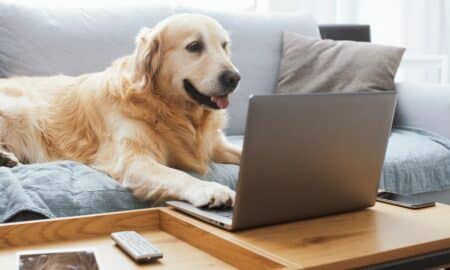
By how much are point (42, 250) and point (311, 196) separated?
0.51 metres

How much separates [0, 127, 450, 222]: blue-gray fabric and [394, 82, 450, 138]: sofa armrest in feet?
1.21

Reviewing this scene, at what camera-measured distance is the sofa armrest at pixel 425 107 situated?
251cm

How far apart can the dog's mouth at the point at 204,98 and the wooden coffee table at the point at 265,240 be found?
0.65 m

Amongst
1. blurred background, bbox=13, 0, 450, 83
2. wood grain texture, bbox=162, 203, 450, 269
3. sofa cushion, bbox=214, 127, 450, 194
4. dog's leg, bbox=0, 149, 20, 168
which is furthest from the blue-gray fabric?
blurred background, bbox=13, 0, 450, 83

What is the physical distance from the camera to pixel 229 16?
2693 millimetres

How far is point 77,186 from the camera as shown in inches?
64.0

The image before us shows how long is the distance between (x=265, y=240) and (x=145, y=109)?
0.92m

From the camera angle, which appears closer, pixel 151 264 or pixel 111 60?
pixel 151 264

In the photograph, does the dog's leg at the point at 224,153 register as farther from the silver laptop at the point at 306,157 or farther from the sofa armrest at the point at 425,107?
the sofa armrest at the point at 425,107

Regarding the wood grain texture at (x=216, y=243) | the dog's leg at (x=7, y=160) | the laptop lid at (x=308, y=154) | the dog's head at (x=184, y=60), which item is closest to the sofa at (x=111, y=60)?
the dog's leg at (x=7, y=160)

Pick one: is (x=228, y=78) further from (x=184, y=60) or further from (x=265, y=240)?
(x=265, y=240)

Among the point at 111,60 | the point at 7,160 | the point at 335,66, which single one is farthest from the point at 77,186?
the point at 335,66

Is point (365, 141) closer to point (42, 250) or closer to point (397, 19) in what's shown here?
point (42, 250)

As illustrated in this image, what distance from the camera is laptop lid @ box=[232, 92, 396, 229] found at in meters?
1.14
